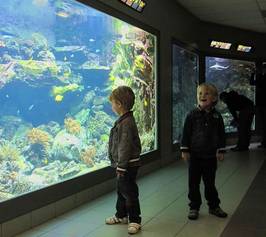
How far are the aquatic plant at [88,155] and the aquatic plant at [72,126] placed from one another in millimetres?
274

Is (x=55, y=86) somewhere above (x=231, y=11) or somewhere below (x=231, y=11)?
below

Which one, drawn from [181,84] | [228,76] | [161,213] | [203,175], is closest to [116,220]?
[161,213]

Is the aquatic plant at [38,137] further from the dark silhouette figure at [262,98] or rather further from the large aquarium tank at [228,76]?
the dark silhouette figure at [262,98]

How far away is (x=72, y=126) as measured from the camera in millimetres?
4887

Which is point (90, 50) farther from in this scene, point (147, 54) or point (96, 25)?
point (147, 54)

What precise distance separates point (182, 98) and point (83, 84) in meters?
4.10

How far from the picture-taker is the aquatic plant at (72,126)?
479cm

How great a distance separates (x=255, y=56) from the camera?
1147cm

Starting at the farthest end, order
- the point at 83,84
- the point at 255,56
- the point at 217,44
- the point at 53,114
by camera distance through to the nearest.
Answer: the point at 255,56
the point at 217,44
the point at 83,84
the point at 53,114

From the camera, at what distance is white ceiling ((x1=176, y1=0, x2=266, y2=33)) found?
27.1 feet

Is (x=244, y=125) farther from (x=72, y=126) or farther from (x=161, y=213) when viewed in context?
(x=72, y=126)

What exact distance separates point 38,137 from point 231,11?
5.89 meters

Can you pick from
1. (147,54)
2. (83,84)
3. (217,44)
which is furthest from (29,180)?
(217,44)

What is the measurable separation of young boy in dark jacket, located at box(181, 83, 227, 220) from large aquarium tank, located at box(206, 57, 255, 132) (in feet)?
19.9
